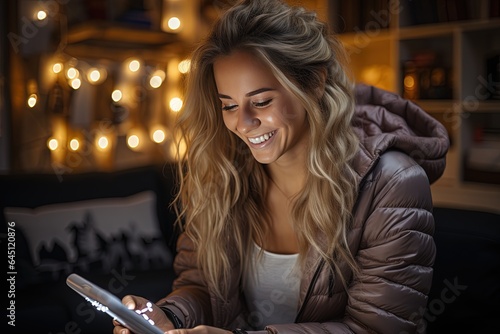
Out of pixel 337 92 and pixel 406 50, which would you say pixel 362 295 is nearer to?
pixel 337 92

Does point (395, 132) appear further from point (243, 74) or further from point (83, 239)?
point (83, 239)

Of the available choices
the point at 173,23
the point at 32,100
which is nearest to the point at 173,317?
the point at 32,100

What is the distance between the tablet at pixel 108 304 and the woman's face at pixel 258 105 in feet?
1.58

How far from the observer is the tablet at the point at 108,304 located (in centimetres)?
95

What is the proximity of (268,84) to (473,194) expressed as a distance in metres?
2.10

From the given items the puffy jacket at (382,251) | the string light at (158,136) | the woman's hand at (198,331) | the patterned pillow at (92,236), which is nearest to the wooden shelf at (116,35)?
the string light at (158,136)

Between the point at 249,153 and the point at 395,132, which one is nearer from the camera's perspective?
the point at 395,132

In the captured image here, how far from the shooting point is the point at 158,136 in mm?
3586

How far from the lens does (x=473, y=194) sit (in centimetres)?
306

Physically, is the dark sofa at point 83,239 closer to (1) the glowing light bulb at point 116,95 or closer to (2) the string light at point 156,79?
(1) the glowing light bulb at point 116,95

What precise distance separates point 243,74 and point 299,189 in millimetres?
351

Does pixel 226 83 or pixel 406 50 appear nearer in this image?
pixel 226 83

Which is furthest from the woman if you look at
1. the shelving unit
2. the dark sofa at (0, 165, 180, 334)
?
the shelving unit

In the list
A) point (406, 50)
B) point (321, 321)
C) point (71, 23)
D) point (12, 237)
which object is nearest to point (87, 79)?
point (71, 23)
